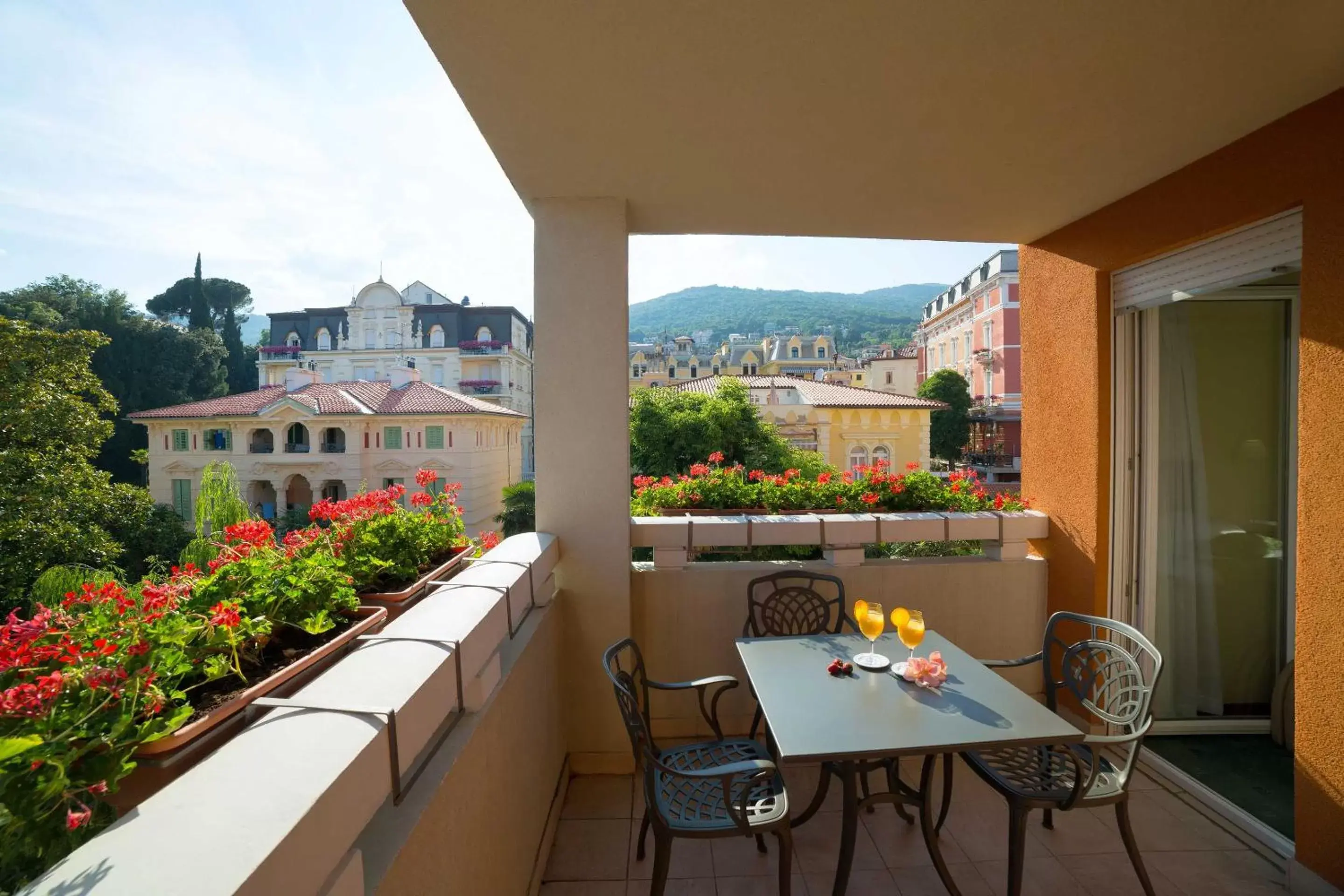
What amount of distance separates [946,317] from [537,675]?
42.5 meters

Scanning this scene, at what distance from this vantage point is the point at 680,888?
199 centimetres

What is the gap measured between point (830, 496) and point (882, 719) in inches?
61.6

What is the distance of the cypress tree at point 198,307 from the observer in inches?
874

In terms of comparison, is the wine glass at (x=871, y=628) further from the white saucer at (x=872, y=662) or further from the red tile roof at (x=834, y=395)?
the red tile roof at (x=834, y=395)

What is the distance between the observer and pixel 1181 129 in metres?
2.05

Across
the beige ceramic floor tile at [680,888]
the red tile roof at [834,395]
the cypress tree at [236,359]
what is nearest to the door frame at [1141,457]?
the beige ceramic floor tile at [680,888]

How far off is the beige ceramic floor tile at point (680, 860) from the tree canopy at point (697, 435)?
432 inches

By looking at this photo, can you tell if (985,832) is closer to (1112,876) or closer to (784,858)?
(1112,876)

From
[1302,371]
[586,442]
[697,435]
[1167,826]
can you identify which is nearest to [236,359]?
[697,435]

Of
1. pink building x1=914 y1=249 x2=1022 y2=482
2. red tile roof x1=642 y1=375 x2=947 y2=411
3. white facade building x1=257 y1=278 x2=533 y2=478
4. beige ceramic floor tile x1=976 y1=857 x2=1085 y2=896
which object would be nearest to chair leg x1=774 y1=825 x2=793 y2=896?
beige ceramic floor tile x1=976 y1=857 x2=1085 y2=896

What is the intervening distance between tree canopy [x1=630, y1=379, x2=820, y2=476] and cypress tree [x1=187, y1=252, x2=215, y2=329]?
19.0 m

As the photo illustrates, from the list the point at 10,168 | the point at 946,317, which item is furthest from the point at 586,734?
the point at 946,317

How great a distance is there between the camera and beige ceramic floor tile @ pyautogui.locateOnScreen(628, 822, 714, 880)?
6.73 ft

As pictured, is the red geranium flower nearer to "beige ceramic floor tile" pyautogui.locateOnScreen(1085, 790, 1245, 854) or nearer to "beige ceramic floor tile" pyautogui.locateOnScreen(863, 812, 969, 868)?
"beige ceramic floor tile" pyautogui.locateOnScreen(863, 812, 969, 868)
